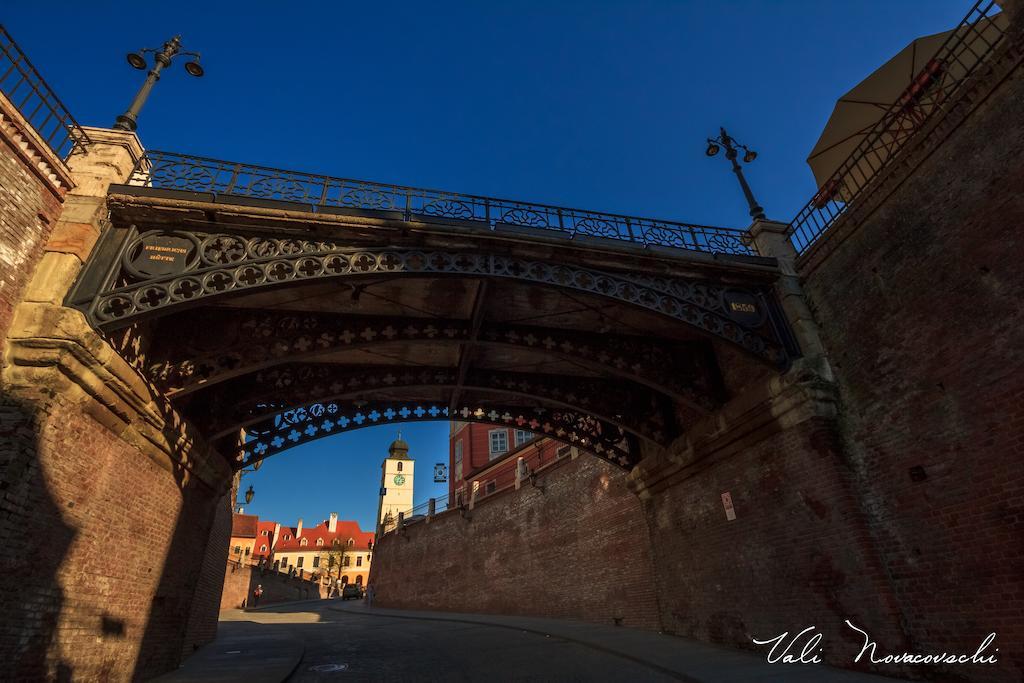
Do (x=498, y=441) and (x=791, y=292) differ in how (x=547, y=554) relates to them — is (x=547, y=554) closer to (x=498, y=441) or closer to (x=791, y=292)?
(x=791, y=292)

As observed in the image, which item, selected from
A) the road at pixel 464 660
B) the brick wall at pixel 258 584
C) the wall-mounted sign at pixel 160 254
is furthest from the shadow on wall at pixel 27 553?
the brick wall at pixel 258 584

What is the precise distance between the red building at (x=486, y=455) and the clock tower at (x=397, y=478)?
20.1 m

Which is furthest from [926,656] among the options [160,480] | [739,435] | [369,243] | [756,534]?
[160,480]

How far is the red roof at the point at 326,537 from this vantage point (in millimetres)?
79062

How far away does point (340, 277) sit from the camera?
303 inches

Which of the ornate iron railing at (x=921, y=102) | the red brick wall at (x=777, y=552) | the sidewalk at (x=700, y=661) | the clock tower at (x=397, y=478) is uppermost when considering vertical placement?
the clock tower at (x=397, y=478)

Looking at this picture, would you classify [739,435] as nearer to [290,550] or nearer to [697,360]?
[697,360]

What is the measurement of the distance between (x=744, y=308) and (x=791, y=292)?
40.5 inches

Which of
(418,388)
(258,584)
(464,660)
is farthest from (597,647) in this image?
(258,584)

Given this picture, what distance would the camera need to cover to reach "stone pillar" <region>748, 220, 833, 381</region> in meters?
8.84

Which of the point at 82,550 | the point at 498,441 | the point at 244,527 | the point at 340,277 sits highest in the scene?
the point at 498,441

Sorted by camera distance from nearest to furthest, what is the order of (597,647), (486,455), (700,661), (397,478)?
(700,661), (597,647), (486,455), (397,478)

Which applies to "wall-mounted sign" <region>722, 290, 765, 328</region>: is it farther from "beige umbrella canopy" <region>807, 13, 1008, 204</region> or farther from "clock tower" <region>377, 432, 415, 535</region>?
"clock tower" <region>377, 432, 415, 535</region>

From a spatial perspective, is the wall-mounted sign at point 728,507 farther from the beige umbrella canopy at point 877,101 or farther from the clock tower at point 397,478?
the clock tower at point 397,478
